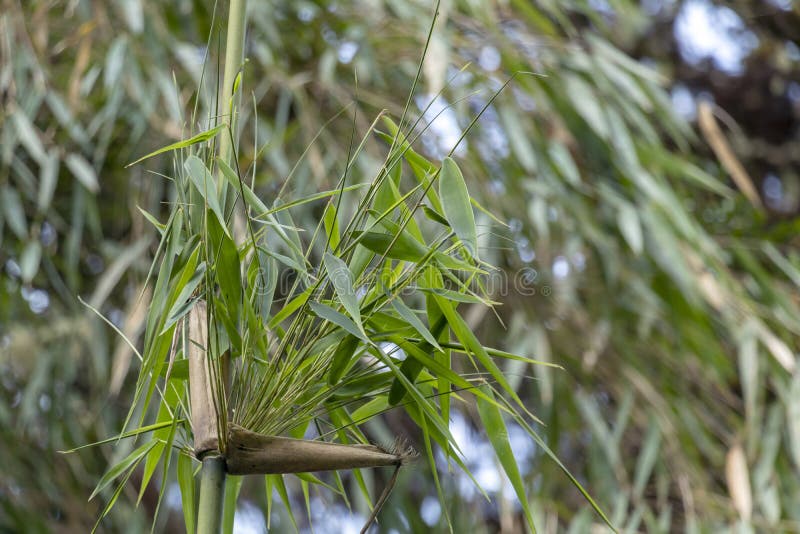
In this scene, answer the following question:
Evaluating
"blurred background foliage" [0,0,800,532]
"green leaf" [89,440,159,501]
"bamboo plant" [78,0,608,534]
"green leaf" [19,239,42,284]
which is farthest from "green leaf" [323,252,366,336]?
"green leaf" [19,239,42,284]

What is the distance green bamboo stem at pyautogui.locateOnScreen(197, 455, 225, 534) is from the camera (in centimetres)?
42

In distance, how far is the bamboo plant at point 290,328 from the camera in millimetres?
428

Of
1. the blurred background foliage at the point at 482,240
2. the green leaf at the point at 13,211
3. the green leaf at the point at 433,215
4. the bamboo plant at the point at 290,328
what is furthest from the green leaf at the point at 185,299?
the green leaf at the point at 13,211

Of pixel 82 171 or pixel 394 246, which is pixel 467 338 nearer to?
pixel 394 246

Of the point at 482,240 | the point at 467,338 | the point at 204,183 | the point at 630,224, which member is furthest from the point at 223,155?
the point at 630,224

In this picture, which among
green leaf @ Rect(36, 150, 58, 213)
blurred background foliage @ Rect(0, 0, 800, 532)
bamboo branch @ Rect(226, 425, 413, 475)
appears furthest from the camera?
blurred background foliage @ Rect(0, 0, 800, 532)

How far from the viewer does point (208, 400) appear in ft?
1.41

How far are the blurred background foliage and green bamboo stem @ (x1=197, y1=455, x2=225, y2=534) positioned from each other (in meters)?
0.99

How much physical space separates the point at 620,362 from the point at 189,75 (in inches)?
33.5

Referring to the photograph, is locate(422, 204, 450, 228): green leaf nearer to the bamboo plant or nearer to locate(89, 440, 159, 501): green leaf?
the bamboo plant

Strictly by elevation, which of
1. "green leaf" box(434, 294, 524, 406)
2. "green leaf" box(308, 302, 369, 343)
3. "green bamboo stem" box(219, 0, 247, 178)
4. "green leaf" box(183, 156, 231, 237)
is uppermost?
"green bamboo stem" box(219, 0, 247, 178)

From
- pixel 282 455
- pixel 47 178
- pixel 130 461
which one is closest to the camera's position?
pixel 282 455

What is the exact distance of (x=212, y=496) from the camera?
424mm

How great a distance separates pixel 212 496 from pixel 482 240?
103cm
